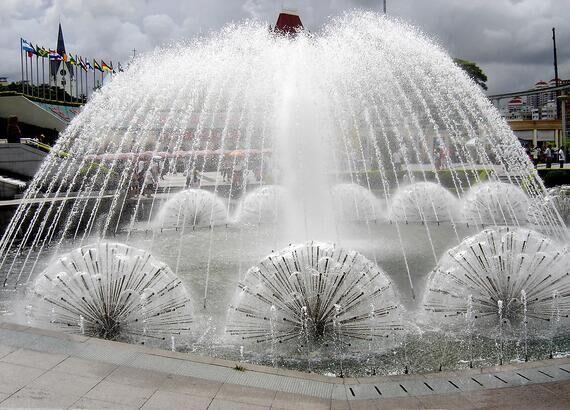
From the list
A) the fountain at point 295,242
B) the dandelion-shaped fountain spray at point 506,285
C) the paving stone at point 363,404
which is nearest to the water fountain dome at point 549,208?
the fountain at point 295,242

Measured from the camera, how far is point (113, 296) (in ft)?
23.8

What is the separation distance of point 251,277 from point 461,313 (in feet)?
10.4

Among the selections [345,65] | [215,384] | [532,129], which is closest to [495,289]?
[215,384]

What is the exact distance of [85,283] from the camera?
731cm

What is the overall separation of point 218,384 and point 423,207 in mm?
14580

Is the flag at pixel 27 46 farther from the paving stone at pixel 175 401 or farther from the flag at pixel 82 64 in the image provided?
the paving stone at pixel 175 401

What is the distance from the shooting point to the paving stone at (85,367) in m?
5.65

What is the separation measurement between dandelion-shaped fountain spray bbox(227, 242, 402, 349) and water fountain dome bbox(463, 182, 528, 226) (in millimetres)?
12143

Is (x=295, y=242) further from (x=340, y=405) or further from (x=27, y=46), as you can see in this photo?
(x=27, y=46)

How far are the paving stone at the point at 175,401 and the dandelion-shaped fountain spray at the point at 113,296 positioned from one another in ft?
7.03

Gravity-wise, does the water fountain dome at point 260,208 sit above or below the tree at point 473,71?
below

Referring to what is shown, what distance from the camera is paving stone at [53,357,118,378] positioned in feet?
18.5

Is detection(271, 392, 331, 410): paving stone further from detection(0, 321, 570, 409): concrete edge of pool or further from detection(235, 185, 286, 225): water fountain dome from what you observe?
detection(235, 185, 286, 225): water fountain dome

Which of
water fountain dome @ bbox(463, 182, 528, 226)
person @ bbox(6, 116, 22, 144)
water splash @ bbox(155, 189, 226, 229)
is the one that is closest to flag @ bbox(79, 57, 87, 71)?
person @ bbox(6, 116, 22, 144)
